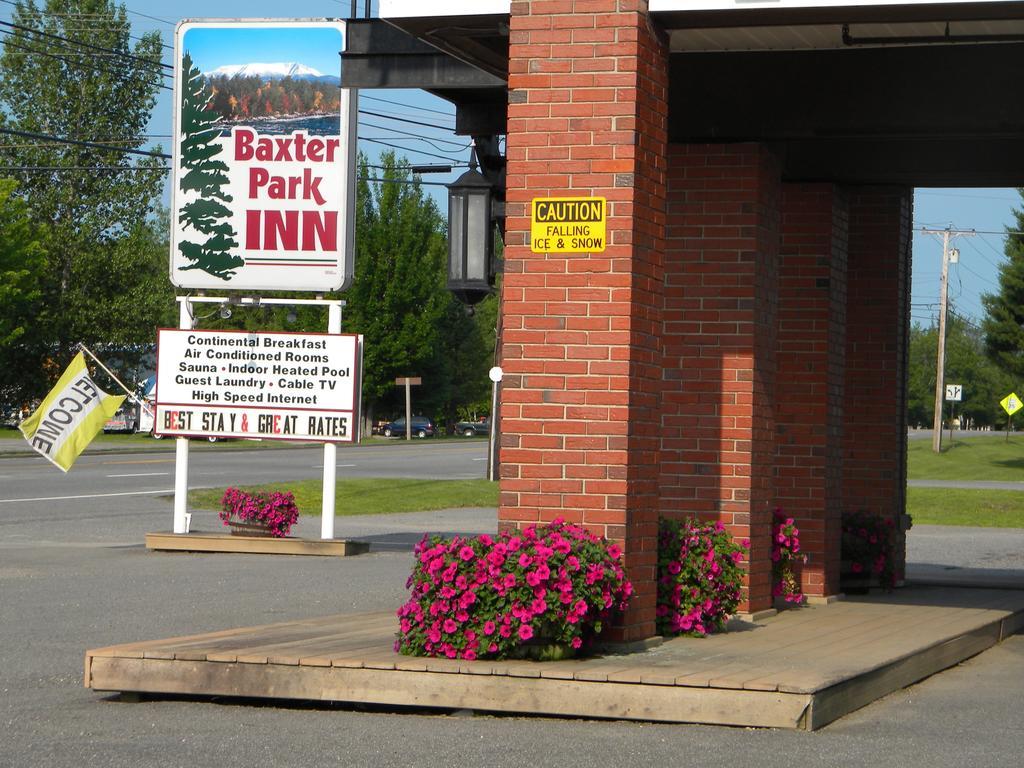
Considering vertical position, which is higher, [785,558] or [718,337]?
[718,337]

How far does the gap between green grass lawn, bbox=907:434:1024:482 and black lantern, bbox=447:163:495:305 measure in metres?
37.4

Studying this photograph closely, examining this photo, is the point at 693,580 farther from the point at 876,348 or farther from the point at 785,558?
the point at 876,348

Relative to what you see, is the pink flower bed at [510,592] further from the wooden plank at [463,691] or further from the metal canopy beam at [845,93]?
the metal canopy beam at [845,93]

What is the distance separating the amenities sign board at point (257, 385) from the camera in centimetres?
1883

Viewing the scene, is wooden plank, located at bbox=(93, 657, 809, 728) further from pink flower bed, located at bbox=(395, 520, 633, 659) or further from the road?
the road

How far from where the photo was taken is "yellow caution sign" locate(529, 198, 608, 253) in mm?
8711

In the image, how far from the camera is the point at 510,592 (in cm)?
804

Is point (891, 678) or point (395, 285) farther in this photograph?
point (395, 285)

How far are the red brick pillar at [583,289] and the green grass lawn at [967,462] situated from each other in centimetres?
3992

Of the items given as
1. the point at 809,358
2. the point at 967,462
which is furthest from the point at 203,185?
the point at 967,462

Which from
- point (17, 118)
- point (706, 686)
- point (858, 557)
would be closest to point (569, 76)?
point (706, 686)

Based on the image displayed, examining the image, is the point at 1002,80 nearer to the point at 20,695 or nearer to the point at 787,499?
the point at 787,499

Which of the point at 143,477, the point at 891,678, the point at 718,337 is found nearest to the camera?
the point at 891,678

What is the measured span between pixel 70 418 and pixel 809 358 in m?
11.0
